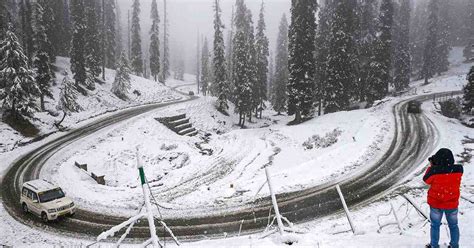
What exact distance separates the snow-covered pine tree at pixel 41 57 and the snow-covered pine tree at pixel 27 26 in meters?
0.86

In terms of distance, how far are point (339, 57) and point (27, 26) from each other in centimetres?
3950

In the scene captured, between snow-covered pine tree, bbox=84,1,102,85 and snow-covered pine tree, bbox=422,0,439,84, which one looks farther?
snow-covered pine tree, bbox=422,0,439,84

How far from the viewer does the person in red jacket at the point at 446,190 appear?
23.6 ft

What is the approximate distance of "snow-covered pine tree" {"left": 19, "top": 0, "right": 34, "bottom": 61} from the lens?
1709 inches

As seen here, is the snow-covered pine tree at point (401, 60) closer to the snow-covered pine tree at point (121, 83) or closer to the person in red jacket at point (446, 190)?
the snow-covered pine tree at point (121, 83)

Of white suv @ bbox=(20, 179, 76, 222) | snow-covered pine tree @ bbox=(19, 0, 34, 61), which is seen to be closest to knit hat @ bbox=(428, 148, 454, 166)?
white suv @ bbox=(20, 179, 76, 222)

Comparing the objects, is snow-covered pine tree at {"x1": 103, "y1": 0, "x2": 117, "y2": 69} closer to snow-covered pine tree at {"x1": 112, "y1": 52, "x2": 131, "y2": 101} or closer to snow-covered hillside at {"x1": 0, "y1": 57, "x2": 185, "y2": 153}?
snow-covered hillside at {"x1": 0, "y1": 57, "x2": 185, "y2": 153}

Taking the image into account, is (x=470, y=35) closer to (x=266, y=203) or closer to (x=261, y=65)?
(x=261, y=65)

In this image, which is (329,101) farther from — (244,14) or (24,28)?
(24,28)

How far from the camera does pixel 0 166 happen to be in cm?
2711

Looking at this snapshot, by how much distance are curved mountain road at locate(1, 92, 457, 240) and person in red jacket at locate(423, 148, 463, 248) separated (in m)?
6.53

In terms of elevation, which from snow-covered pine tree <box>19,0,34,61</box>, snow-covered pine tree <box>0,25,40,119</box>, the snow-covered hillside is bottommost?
the snow-covered hillside

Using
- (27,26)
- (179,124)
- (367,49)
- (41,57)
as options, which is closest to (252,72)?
(179,124)

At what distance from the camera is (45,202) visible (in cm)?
1855
